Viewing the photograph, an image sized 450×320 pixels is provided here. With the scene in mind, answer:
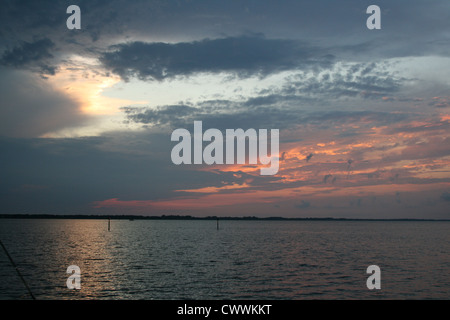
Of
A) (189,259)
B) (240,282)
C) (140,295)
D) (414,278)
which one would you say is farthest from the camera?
(189,259)

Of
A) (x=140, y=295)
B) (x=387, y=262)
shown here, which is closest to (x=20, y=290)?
(x=140, y=295)

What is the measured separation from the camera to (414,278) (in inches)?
1820

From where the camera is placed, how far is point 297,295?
117 feet

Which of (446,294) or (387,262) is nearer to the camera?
(446,294)

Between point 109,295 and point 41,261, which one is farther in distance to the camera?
point 41,261

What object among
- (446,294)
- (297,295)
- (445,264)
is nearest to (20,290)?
(297,295)
